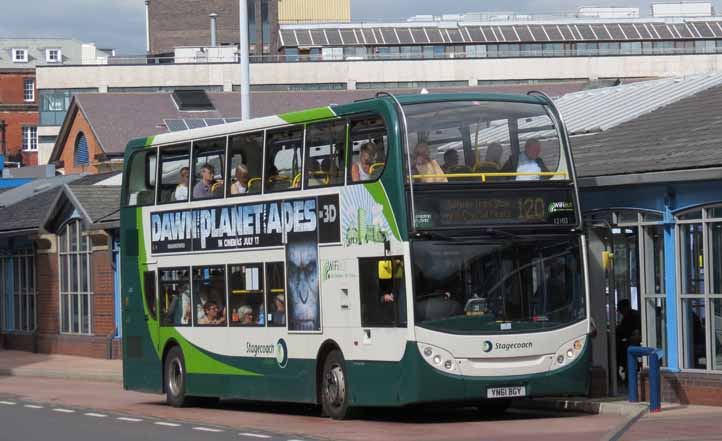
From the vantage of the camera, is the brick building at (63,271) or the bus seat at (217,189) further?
the brick building at (63,271)

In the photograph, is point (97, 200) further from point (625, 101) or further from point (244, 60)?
point (625, 101)

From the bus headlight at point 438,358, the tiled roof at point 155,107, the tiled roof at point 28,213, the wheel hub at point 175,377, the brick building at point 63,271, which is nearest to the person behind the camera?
the bus headlight at point 438,358

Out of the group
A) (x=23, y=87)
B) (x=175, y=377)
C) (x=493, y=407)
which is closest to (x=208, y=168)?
(x=175, y=377)

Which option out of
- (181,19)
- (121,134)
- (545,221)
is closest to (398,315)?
(545,221)

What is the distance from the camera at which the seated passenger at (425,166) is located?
1805 cm

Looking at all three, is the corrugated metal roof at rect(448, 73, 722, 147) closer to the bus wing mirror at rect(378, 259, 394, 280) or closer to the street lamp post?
the street lamp post

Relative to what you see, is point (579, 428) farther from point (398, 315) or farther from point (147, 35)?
point (147, 35)

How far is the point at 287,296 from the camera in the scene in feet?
67.9

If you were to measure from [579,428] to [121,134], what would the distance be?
165ft

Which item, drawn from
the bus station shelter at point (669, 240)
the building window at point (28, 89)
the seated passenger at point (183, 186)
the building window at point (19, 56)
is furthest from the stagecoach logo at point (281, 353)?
the building window at point (19, 56)

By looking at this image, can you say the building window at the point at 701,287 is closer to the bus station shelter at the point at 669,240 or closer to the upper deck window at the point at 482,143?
the bus station shelter at the point at 669,240

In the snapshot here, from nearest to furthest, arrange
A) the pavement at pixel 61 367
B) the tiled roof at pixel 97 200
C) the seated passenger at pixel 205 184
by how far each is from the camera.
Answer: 1. the seated passenger at pixel 205 184
2. the pavement at pixel 61 367
3. the tiled roof at pixel 97 200

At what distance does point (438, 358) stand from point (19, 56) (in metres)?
118

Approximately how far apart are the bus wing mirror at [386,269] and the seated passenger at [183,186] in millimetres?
5537
